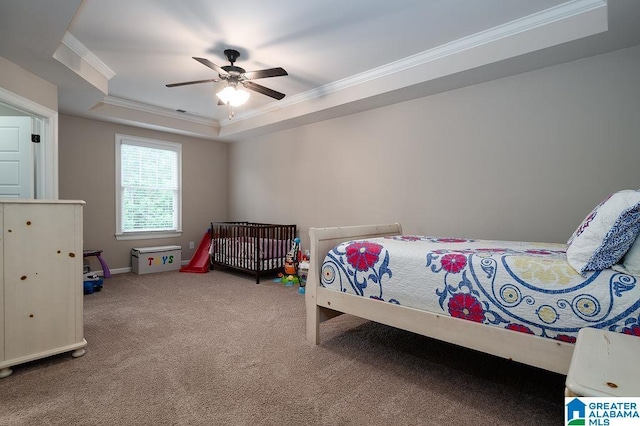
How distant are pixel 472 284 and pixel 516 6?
2038 millimetres

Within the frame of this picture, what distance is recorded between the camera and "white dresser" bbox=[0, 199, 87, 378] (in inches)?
71.9

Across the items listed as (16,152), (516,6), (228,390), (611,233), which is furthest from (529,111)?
(16,152)

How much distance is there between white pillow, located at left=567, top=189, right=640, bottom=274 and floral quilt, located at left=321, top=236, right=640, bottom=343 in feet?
0.14

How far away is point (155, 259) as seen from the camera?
477 centimetres

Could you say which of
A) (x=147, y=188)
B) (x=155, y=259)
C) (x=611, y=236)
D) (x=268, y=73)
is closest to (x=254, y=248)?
(x=155, y=259)

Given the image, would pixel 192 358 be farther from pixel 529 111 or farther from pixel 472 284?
pixel 529 111

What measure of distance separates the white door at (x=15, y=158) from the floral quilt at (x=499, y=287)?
3.06 metres

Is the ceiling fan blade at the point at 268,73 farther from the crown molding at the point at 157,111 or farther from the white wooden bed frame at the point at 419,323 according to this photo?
the crown molding at the point at 157,111

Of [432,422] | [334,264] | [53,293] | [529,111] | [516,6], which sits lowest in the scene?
[432,422]

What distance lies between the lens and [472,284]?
5.13 feet

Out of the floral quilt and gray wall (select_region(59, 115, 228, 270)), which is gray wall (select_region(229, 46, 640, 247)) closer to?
the floral quilt

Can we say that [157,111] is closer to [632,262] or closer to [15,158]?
[15,158]

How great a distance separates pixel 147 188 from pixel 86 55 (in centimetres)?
235

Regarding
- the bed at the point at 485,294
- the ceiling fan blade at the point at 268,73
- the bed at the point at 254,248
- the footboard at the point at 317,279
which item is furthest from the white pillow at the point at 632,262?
the bed at the point at 254,248
